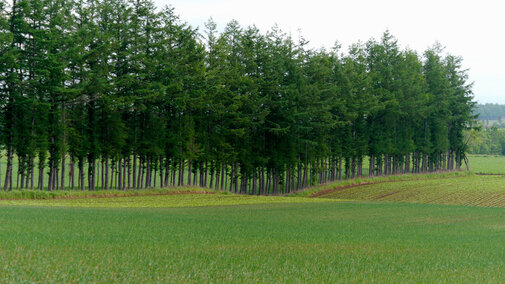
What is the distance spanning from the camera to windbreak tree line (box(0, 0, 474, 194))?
3803cm

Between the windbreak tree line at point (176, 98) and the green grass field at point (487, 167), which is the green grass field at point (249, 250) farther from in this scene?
the green grass field at point (487, 167)

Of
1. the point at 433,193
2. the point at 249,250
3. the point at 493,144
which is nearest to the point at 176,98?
the point at 433,193

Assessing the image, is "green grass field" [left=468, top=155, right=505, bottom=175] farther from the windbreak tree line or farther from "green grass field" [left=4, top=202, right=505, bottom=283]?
"green grass field" [left=4, top=202, right=505, bottom=283]

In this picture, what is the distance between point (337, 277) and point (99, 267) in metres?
5.21

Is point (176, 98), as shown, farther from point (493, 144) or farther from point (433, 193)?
point (493, 144)

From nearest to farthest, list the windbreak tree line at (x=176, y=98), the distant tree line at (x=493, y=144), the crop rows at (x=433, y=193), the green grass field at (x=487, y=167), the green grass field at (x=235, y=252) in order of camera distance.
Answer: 1. the green grass field at (x=235, y=252)
2. the windbreak tree line at (x=176, y=98)
3. the crop rows at (x=433, y=193)
4. the green grass field at (x=487, y=167)
5. the distant tree line at (x=493, y=144)

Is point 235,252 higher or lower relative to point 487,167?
lower

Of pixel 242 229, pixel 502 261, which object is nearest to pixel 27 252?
pixel 242 229

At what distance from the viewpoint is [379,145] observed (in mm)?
70312

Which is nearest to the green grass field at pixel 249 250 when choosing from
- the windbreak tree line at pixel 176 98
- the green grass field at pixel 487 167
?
the windbreak tree line at pixel 176 98

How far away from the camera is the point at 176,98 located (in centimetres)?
4534

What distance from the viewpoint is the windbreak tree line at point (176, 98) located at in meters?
38.0

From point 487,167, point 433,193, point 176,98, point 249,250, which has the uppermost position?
point 176,98

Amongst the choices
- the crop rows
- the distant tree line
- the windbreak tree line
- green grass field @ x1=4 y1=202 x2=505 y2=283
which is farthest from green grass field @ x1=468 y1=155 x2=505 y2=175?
green grass field @ x1=4 y1=202 x2=505 y2=283
